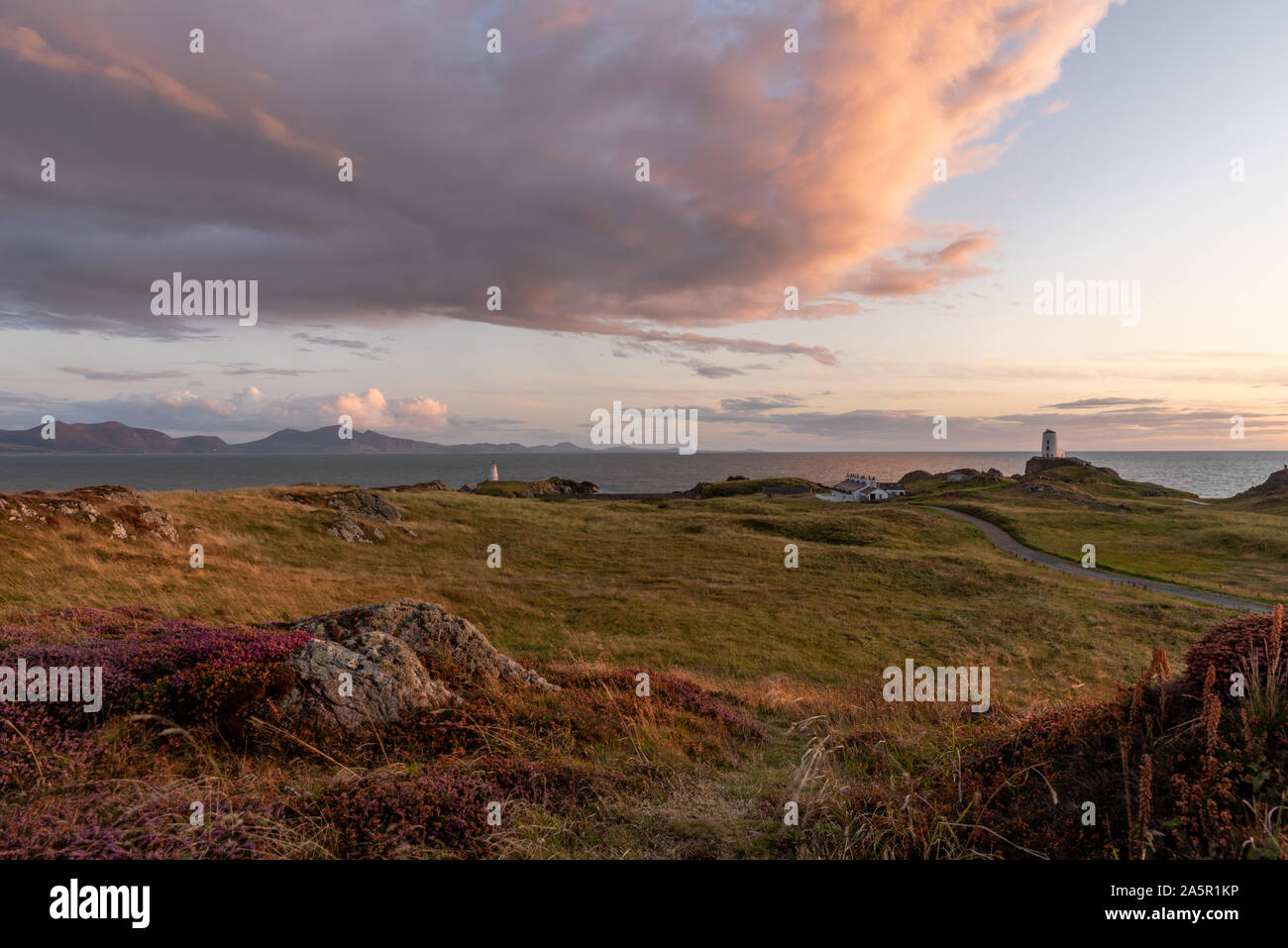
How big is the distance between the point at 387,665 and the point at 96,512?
103 ft

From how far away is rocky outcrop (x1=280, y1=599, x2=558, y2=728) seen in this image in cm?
780

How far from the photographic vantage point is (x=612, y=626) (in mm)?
25453

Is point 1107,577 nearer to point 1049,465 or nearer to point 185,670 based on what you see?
point 185,670

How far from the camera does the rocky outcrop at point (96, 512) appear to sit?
2481 cm

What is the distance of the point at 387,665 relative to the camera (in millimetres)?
8438

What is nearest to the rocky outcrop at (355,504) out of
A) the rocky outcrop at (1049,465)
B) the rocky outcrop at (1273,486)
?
the rocky outcrop at (1273,486)

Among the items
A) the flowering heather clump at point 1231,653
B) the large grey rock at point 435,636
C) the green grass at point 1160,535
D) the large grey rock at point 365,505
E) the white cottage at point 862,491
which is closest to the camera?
the flowering heather clump at point 1231,653

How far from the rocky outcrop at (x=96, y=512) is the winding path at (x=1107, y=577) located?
6214cm

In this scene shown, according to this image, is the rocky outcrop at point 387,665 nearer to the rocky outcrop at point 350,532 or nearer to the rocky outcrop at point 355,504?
the rocky outcrop at point 350,532

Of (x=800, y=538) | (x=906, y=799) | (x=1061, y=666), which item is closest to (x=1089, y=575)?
(x=800, y=538)

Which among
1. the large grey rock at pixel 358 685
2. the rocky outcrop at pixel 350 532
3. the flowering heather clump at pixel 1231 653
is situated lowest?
the rocky outcrop at pixel 350 532

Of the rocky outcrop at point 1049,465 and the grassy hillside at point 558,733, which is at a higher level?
the rocky outcrop at point 1049,465

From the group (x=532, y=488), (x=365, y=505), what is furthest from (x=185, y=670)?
(x=532, y=488)
